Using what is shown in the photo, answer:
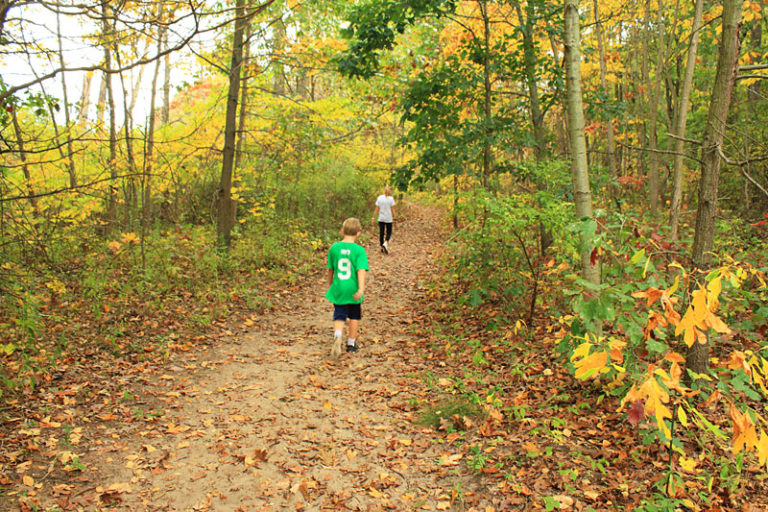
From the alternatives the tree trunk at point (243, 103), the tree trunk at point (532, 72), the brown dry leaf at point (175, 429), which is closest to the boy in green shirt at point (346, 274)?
the brown dry leaf at point (175, 429)

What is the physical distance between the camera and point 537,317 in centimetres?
702

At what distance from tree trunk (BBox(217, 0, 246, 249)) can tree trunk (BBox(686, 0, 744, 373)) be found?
819cm

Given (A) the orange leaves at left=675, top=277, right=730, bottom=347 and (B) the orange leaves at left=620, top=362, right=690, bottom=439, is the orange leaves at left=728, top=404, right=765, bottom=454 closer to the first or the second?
(B) the orange leaves at left=620, top=362, right=690, bottom=439

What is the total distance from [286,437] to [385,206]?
8.98 metres

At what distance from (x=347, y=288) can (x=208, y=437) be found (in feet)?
8.78

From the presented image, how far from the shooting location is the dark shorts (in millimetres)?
6625

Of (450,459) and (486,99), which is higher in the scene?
(486,99)

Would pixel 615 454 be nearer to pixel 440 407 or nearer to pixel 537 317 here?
pixel 440 407

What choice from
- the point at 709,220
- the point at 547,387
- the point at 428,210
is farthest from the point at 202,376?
the point at 428,210

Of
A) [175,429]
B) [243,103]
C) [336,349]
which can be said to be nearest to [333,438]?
[175,429]

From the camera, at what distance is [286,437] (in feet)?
14.8

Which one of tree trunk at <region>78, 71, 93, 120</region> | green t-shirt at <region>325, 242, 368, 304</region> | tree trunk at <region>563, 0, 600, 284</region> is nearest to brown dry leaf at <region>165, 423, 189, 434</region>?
green t-shirt at <region>325, 242, 368, 304</region>

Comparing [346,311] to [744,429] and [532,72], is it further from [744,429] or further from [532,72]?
[532,72]

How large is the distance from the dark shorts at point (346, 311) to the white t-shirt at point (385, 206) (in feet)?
21.5
